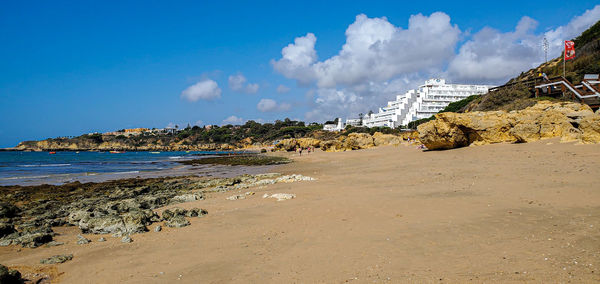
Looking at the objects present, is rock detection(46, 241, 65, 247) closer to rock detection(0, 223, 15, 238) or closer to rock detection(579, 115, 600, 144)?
rock detection(0, 223, 15, 238)

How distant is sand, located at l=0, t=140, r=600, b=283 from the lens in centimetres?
374

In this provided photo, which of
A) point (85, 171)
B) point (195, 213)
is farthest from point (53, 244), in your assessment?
point (85, 171)

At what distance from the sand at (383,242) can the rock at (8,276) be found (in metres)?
0.44

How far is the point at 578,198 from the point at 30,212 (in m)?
15.5

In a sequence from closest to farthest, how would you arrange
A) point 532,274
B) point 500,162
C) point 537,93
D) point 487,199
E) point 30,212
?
point 532,274 → point 487,199 → point 30,212 → point 500,162 → point 537,93

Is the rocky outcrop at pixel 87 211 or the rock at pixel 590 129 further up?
the rock at pixel 590 129

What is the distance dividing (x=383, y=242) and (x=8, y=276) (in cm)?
522

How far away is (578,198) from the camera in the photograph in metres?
6.00

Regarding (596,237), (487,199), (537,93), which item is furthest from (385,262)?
(537,93)

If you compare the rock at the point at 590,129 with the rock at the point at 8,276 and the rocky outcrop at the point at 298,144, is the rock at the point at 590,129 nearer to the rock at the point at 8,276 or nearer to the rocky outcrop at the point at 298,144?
the rock at the point at 8,276

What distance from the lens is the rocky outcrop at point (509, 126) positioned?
13859 millimetres

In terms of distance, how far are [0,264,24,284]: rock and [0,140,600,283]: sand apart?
17.4 inches

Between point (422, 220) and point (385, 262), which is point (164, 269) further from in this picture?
point (422, 220)

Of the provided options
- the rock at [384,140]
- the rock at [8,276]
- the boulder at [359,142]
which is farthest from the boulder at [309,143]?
the rock at [8,276]
